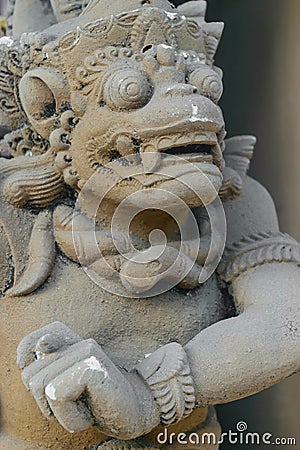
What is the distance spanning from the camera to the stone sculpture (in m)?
0.94

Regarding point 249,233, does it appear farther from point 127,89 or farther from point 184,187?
point 127,89

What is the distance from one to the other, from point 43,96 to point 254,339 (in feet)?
1.70

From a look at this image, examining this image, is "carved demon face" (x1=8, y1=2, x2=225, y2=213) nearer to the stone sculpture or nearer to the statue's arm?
the stone sculpture

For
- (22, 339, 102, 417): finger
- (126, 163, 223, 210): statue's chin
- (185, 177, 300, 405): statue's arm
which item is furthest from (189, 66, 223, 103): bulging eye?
(22, 339, 102, 417): finger

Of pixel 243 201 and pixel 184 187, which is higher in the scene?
pixel 184 187

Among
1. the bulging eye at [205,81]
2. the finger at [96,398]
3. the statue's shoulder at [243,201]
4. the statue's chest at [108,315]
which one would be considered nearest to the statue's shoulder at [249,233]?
the statue's shoulder at [243,201]

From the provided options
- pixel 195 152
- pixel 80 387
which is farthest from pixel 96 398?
pixel 195 152

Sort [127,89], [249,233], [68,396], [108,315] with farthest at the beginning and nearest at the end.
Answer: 1. [249,233]
2. [108,315]
3. [127,89]
4. [68,396]

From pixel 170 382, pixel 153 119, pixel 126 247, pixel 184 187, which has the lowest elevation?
pixel 170 382

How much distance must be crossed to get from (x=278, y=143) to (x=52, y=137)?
0.95 meters

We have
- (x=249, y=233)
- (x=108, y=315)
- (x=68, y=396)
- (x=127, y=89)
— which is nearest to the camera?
(x=68, y=396)

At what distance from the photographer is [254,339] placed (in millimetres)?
968

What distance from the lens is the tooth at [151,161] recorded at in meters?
0.96

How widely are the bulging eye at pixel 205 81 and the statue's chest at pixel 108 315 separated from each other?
13.7 inches
